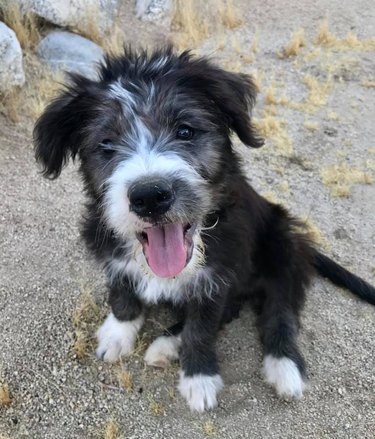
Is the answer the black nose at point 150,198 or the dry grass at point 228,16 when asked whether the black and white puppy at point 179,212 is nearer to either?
the black nose at point 150,198

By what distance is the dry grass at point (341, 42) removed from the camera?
7.04 m

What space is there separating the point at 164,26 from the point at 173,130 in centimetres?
524

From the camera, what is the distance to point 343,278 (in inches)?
148

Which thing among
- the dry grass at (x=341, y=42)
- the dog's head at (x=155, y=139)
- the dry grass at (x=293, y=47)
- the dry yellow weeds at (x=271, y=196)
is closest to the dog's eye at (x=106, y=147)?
the dog's head at (x=155, y=139)

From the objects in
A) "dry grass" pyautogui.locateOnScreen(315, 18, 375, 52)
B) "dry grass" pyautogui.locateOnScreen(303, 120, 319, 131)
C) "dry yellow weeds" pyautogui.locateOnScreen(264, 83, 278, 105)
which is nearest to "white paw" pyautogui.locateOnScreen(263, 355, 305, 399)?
"dry grass" pyautogui.locateOnScreen(303, 120, 319, 131)

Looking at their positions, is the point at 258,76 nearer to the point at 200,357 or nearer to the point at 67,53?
the point at 67,53

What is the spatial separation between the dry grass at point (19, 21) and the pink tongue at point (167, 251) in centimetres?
414

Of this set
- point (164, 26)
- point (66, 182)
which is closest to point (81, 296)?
point (66, 182)

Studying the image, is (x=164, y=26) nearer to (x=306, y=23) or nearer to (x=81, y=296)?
(x=306, y=23)

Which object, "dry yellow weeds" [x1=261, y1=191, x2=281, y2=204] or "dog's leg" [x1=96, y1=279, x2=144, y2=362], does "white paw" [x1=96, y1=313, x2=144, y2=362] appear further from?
"dry yellow weeds" [x1=261, y1=191, x2=281, y2=204]

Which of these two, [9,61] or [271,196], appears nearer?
[271,196]

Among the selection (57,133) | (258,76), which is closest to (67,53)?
(258,76)

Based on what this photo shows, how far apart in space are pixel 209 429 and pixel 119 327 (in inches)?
33.1

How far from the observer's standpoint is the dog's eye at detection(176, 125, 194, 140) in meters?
2.59
